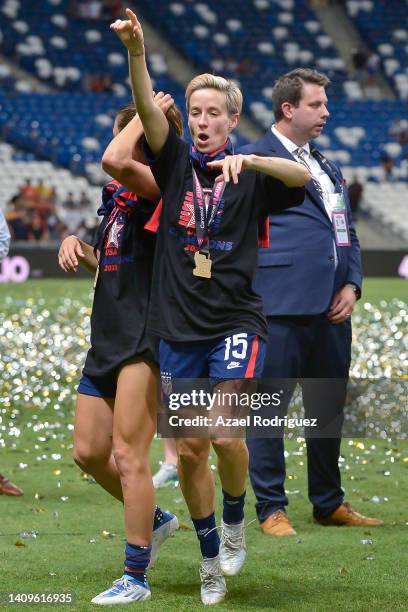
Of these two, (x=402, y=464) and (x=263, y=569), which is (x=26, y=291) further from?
(x=263, y=569)

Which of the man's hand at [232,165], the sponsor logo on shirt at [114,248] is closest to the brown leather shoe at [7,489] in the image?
the sponsor logo on shirt at [114,248]

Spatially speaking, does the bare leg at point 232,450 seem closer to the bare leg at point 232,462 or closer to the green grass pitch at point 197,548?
the bare leg at point 232,462

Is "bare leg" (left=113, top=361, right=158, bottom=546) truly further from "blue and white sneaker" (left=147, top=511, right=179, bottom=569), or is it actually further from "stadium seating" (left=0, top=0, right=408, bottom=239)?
"stadium seating" (left=0, top=0, right=408, bottom=239)

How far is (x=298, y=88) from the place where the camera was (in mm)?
6371

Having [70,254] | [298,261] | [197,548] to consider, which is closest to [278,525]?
[197,548]

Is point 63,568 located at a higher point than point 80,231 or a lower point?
lower

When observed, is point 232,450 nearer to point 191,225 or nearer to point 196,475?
point 196,475

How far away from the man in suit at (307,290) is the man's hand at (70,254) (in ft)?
4.41

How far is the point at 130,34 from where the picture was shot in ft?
14.9

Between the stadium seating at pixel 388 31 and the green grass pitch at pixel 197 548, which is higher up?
the stadium seating at pixel 388 31

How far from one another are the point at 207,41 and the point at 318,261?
3184cm

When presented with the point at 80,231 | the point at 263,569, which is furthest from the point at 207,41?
the point at 263,569

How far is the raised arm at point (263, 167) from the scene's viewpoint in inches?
175

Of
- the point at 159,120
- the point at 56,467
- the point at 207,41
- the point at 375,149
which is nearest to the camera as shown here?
the point at 159,120
